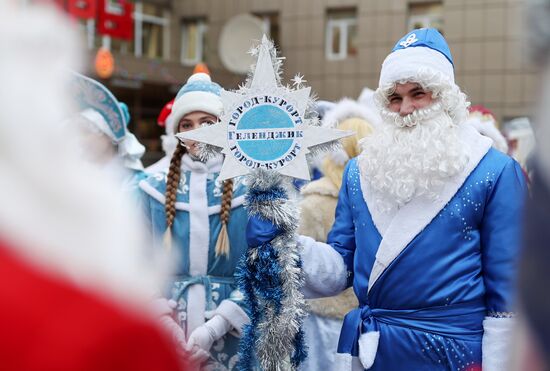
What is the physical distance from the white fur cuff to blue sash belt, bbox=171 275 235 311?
673 mm

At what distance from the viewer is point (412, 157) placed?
8.99 feet

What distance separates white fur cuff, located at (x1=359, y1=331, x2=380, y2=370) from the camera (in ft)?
8.68

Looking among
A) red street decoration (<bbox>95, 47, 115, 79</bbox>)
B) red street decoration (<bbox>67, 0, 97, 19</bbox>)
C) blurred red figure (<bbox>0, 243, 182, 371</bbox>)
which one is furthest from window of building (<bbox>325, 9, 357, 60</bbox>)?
blurred red figure (<bbox>0, 243, 182, 371</bbox>)

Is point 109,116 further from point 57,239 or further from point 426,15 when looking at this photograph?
point 426,15

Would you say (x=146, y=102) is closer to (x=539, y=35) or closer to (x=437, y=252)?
(x=437, y=252)

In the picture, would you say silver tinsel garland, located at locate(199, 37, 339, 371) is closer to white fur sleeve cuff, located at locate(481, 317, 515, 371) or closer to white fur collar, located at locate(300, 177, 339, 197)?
white fur sleeve cuff, located at locate(481, 317, 515, 371)

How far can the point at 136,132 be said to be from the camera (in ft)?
65.1

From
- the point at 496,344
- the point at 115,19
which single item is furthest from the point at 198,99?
the point at 115,19

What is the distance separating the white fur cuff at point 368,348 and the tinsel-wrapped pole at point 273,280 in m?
0.29

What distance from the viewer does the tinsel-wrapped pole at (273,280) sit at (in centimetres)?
278

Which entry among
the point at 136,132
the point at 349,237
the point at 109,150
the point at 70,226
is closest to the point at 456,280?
the point at 349,237

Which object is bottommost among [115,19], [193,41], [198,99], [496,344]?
[496,344]

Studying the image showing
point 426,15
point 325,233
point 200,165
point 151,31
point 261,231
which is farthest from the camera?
point 151,31

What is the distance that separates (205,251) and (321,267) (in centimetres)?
53
